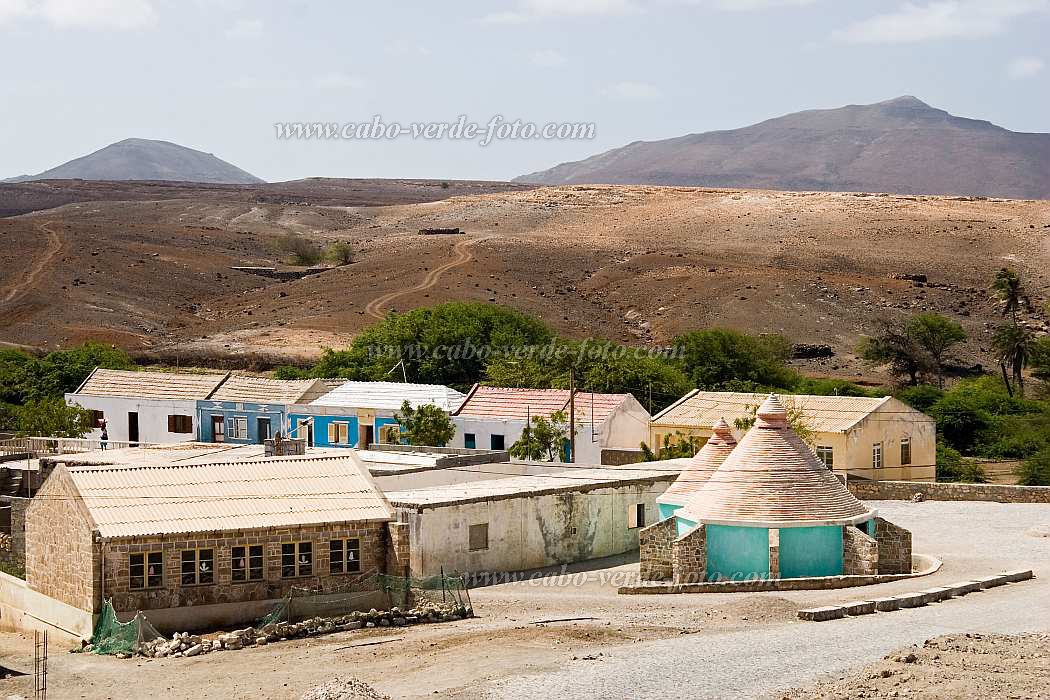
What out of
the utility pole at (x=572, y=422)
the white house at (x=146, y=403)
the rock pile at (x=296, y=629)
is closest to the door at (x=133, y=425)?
the white house at (x=146, y=403)

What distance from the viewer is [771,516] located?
2986 cm

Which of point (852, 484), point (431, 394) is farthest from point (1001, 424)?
point (431, 394)

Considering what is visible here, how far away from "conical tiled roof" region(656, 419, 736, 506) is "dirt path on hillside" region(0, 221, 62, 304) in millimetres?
69870

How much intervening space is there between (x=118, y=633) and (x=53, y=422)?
28.5m

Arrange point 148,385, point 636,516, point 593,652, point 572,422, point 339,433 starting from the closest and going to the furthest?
point 593,652 → point 636,516 → point 572,422 → point 339,433 → point 148,385

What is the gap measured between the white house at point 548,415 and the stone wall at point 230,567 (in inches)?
795

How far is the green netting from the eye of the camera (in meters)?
25.5

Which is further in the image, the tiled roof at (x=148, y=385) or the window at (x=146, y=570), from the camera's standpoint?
the tiled roof at (x=148, y=385)

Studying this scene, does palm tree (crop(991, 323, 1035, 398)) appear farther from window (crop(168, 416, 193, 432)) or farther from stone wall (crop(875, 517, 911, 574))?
stone wall (crop(875, 517, 911, 574))

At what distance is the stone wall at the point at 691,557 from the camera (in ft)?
97.5

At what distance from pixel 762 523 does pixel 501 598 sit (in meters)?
5.23

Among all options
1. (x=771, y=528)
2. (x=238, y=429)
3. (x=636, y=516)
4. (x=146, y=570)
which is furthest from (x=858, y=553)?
(x=238, y=429)

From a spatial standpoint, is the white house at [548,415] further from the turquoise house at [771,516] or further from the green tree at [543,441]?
the turquoise house at [771,516]

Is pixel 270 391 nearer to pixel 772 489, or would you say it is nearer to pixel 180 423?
pixel 180 423
